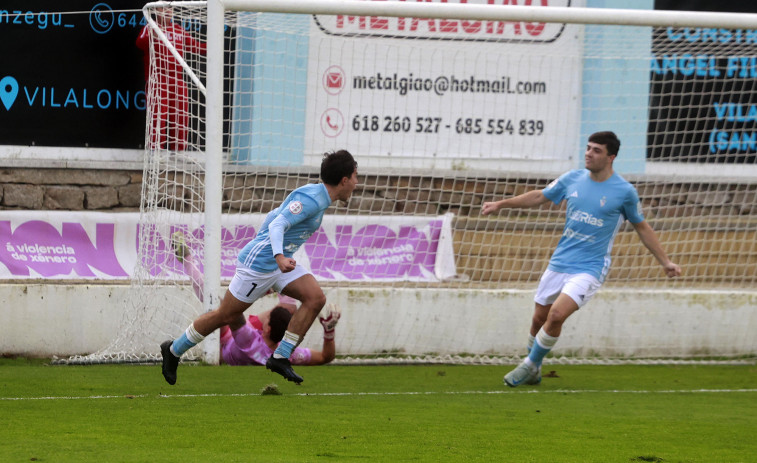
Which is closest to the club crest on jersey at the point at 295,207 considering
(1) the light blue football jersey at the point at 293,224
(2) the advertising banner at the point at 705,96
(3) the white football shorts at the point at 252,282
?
(1) the light blue football jersey at the point at 293,224

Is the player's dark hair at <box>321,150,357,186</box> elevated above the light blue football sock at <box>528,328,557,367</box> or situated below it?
above

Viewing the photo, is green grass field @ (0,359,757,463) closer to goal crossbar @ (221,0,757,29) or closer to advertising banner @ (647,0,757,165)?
goal crossbar @ (221,0,757,29)

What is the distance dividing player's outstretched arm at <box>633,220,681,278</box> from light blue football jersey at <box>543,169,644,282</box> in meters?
0.10

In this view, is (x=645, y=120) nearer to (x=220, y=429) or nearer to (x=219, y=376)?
(x=219, y=376)

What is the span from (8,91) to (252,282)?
176 inches

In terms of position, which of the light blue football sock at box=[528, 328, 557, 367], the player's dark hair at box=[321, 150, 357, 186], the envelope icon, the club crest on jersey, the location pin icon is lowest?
the light blue football sock at box=[528, 328, 557, 367]

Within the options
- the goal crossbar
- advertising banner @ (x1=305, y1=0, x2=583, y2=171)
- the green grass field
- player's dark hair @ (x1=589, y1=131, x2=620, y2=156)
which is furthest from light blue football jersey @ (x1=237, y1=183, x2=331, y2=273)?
advertising banner @ (x1=305, y1=0, x2=583, y2=171)

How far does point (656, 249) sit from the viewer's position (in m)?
7.75

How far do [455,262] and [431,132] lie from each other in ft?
5.96

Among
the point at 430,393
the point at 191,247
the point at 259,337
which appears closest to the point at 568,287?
the point at 430,393

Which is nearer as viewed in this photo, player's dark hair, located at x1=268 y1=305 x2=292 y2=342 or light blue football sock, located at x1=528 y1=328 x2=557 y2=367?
light blue football sock, located at x1=528 y1=328 x2=557 y2=367

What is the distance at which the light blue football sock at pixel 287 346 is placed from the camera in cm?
681

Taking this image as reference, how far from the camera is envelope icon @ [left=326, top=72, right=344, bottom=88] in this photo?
1080 cm

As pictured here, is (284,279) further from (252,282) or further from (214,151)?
(214,151)
